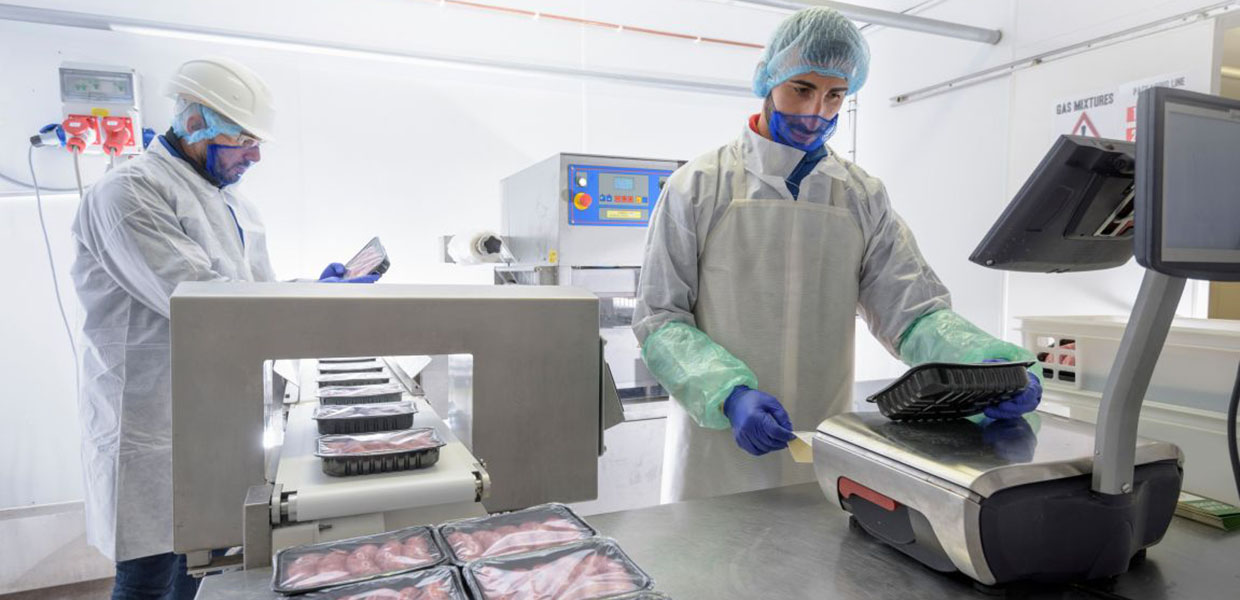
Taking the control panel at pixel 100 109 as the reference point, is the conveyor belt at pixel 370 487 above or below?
below

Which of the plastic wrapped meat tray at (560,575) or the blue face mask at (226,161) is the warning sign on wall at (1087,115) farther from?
the blue face mask at (226,161)

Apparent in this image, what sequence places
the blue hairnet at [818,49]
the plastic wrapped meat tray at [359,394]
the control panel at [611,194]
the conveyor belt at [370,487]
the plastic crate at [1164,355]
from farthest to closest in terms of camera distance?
the control panel at [611,194] → the plastic crate at [1164,355] → the blue hairnet at [818,49] → the plastic wrapped meat tray at [359,394] → the conveyor belt at [370,487]

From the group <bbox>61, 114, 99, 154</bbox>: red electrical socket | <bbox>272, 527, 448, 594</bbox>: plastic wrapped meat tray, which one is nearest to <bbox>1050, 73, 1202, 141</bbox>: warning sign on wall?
<bbox>272, 527, 448, 594</bbox>: plastic wrapped meat tray

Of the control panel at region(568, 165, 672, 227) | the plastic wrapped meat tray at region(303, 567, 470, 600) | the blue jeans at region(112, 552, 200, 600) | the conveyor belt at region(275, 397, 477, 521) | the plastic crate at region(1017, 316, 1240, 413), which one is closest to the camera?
the plastic wrapped meat tray at region(303, 567, 470, 600)

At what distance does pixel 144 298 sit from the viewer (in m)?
1.56

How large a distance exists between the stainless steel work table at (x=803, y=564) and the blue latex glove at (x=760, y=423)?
0.13m

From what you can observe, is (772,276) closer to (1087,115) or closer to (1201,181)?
(1201,181)

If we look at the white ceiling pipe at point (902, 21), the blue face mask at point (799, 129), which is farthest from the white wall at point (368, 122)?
the blue face mask at point (799, 129)

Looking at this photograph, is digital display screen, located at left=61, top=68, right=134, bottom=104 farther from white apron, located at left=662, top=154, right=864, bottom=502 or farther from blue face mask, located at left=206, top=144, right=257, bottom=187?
white apron, located at left=662, top=154, right=864, bottom=502

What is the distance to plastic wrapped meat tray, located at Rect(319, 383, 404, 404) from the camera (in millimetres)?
933

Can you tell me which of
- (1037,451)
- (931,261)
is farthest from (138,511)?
(931,261)

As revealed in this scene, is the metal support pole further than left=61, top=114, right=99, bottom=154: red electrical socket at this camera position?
No

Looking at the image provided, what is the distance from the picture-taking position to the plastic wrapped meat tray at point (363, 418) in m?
0.79

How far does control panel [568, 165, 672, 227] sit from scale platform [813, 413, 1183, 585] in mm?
1510
